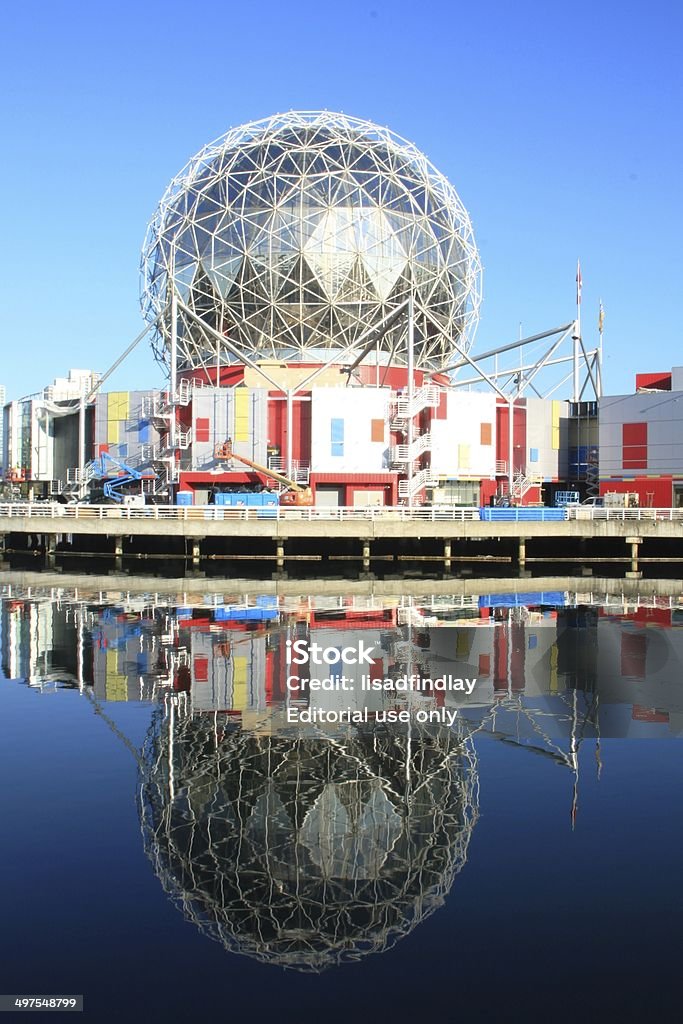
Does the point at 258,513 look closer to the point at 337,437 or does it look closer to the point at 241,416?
the point at 337,437

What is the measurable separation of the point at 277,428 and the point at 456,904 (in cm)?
5254

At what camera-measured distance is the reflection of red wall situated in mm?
23750

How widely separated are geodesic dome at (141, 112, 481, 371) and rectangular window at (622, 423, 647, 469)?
16.3 m

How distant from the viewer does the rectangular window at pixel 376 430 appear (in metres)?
61.8

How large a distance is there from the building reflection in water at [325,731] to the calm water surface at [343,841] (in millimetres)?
59

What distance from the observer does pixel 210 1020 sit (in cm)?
923

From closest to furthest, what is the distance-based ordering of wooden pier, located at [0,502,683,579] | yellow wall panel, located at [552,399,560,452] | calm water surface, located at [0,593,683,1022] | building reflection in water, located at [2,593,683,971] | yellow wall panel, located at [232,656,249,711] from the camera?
calm water surface, located at [0,593,683,1022] → building reflection in water, located at [2,593,683,971] → yellow wall panel, located at [232,656,249,711] → wooden pier, located at [0,502,683,579] → yellow wall panel, located at [552,399,560,452]

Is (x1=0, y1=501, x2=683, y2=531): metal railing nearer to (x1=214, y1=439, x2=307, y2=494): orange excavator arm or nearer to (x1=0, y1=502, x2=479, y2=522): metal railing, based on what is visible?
(x1=0, y1=502, x2=479, y2=522): metal railing

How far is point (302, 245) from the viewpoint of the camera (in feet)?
223

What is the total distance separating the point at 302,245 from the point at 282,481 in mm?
18418

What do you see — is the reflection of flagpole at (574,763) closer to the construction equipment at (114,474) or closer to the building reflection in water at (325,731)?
the building reflection in water at (325,731)

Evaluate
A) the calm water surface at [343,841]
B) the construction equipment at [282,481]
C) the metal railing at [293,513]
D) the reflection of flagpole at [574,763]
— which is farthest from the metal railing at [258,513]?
the reflection of flagpole at [574,763]

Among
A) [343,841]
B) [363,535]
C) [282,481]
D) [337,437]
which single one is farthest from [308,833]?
[337,437]

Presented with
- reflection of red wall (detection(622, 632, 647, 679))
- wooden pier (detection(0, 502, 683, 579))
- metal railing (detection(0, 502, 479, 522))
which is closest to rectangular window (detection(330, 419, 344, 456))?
metal railing (detection(0, 502, 479, 522))
